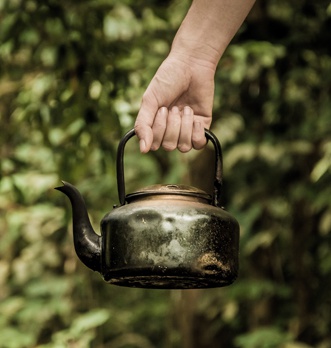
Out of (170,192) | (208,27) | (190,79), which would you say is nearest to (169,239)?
(170,192)

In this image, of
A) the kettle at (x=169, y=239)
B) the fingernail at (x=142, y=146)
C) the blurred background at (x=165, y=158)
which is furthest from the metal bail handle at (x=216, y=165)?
the blurred background at (x=165, y=158)

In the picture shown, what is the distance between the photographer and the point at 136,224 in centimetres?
182

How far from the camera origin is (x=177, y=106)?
194 cm

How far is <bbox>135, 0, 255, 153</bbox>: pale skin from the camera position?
1841 millimetres

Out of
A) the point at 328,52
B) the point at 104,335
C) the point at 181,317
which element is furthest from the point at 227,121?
the point at 104,335

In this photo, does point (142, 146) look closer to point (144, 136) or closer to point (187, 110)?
point (144, 136)

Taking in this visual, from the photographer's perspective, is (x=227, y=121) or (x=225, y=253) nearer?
(x=225, y=253)

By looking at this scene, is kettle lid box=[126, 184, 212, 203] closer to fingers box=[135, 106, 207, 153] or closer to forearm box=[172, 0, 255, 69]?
fingers box=[135, 106, 207, 153]

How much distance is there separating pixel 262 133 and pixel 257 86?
0.36 metres

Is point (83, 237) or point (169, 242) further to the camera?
point (83, 237)

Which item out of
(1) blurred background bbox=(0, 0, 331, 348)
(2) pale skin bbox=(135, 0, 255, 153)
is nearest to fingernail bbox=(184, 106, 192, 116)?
(2) pale skin bbox=(135, 0, 255, 153)

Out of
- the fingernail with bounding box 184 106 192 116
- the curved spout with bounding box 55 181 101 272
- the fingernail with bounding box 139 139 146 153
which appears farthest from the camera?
the curved spout with bounding box 55 181 101 272

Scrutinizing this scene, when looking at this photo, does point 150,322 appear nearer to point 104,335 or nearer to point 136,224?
point 104,335

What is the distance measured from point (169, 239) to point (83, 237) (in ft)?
0.93
